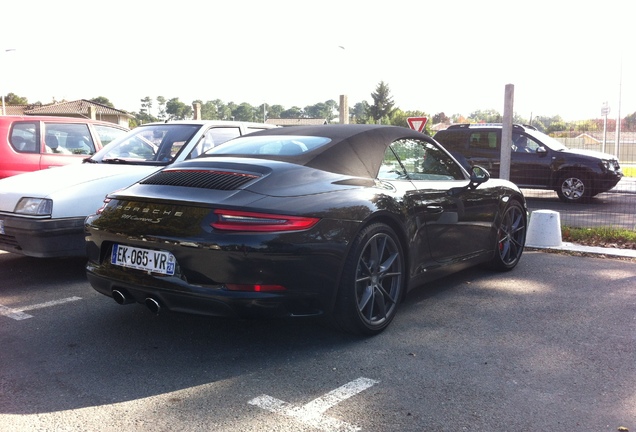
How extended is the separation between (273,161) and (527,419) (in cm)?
226

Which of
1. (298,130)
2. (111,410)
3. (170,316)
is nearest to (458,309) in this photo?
(298,130)

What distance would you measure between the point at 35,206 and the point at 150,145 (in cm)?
152

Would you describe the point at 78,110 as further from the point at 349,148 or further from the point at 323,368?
the point at 323,368

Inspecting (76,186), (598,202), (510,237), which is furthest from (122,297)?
(598,202)

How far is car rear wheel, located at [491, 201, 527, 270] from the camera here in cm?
618

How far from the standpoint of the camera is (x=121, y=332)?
4.35m

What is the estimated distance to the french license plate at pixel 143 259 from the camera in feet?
12.2

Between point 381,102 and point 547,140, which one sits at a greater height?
point 381,102

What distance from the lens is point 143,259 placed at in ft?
12.6

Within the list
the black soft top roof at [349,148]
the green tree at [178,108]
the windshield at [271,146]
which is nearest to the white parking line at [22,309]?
the windshield at [271,146]

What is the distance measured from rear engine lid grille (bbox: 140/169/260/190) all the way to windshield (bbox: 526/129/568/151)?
12.9m

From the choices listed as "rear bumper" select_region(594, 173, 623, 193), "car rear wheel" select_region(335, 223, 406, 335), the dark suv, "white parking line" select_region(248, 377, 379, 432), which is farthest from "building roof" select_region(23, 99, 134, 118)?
"white parking line" select_region(248, 377, 379, 432)

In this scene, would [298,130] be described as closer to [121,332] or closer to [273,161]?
[273,161]

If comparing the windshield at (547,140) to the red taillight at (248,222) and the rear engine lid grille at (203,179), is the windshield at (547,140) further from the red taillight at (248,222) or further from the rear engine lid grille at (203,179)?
the red taillight at (248,222)
